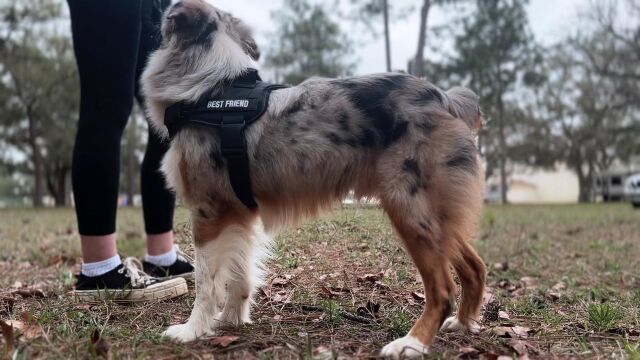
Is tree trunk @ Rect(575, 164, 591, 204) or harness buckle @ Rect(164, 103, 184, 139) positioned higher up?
harness buckle @ Rect(164, 103, 184, 139)

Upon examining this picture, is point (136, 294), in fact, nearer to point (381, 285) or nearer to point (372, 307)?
point (372, 307)

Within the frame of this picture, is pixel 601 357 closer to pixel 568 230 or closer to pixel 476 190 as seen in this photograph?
pixel 476 190

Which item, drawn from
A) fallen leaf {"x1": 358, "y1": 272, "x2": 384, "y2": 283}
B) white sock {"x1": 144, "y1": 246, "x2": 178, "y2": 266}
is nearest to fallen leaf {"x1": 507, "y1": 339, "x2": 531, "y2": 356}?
fallen leaf {"x1": 358, "y1": 272, "x2": 384, "y2": 283}

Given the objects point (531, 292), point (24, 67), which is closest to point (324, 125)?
point (531, 292)

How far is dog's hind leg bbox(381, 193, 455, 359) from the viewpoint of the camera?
258 cm

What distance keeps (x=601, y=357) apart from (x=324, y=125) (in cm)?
161

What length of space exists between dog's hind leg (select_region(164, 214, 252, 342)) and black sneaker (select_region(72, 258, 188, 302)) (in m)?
0.64

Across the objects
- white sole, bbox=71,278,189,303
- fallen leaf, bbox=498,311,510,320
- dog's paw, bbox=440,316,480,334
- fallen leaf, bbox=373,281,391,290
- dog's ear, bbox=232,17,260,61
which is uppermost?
dog's ear, bbox=232,17,260,61

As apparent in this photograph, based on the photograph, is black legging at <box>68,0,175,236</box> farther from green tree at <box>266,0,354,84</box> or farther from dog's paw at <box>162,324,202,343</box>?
green tree at <box>266,0,354,84</box>

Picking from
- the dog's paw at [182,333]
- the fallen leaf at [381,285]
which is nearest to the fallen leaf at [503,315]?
the fallen leaf at [381,285]

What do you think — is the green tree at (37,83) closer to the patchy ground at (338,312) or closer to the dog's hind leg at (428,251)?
the patchy ground at (338,312)

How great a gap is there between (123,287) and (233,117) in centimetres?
137

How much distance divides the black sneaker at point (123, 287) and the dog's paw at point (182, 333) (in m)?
0.75

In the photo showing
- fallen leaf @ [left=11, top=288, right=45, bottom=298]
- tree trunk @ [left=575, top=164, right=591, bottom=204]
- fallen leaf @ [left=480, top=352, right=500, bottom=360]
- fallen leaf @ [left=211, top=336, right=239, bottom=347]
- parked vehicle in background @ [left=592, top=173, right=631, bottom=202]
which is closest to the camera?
fallen leaf @ [left=480, top=352, right=500, bottom=360]
